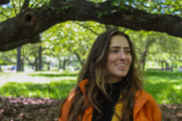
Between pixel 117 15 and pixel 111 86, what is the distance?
6.38 feet

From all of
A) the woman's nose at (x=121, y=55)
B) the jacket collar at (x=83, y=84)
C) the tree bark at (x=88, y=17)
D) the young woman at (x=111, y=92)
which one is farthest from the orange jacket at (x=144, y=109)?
the tree bark at (x=88, y=17)

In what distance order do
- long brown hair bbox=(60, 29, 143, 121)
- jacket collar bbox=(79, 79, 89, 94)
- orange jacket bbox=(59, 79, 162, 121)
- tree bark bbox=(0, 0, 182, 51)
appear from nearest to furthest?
orange jacket bbox=(59, 79, 162, 121), long brown hair bbox=(60, 29, 143, 121), jacket collar bbox=(79, 79, 89, 94), tree bark bbox=(0, 0, 182, 51)

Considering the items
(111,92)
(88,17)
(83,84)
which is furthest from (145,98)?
(88,17)

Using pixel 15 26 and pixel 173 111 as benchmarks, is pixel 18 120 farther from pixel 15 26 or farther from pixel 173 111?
pixel 173 111

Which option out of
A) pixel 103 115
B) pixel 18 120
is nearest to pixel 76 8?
pixel 103 115

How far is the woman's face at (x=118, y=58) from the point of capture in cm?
185

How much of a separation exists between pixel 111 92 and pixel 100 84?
0.16 m

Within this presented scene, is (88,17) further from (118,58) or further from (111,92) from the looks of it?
(111,92)

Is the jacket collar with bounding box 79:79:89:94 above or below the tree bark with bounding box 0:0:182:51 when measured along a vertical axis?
below

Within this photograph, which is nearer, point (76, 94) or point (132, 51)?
point (76, 94)

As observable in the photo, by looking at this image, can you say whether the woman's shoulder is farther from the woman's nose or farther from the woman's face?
the woman's nose

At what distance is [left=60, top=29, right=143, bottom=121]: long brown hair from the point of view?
5.99 feet

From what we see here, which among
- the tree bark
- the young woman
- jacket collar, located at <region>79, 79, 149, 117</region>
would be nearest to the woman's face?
the young woman

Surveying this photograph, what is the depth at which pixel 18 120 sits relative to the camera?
12.9ft
